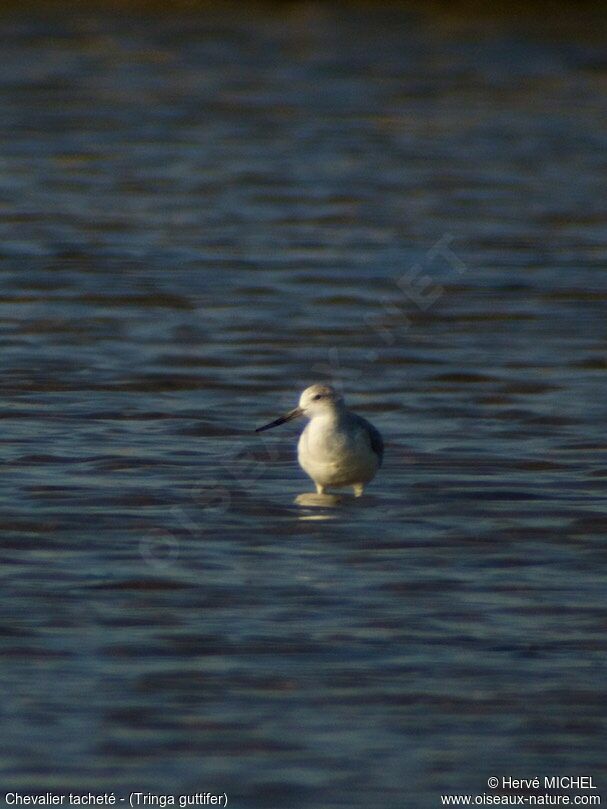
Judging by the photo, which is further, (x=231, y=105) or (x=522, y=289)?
(x=231, y=105)

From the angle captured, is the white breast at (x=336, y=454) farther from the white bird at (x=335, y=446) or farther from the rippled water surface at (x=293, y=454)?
the rippled water surface at (x=293, y=454)

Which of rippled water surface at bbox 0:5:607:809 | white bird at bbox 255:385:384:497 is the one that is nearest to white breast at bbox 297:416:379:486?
white bird at bbox 255:385:384:497

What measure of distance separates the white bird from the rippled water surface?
19 centimetres

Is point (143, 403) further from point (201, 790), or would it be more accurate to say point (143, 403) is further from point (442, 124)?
point (442, 124)

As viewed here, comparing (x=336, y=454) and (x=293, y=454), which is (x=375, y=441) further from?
(x=293, y=454)

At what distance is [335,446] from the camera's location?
9.15m

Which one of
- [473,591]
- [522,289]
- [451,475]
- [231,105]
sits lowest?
[473,591]

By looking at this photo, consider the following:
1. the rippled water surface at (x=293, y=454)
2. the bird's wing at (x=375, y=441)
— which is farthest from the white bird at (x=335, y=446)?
the rippled water surface at (x=293, y=454)

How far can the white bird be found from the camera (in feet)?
30.1

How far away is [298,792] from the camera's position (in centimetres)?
606

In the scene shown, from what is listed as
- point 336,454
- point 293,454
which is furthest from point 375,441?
point 293,454

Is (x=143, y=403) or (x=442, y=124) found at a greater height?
(x=442, y=124)

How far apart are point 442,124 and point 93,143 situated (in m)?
4.54

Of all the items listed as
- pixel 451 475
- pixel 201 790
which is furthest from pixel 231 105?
pixel 201 790
